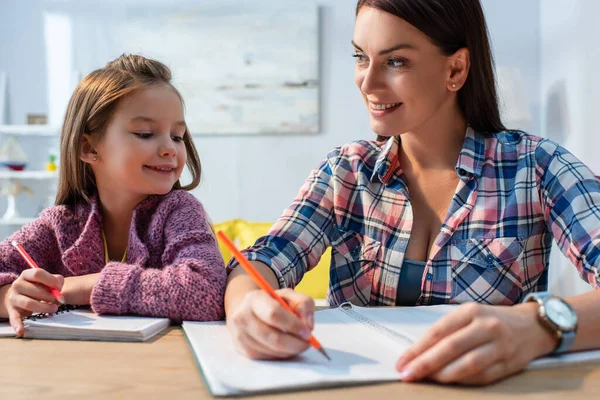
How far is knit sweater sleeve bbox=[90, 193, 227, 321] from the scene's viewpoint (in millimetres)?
959

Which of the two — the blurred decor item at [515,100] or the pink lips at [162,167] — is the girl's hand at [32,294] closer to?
the pink lips at [162,167]

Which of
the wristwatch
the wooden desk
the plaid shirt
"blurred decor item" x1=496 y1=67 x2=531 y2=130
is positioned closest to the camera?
the wooden desk

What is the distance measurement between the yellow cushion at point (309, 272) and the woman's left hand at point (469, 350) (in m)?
1.75

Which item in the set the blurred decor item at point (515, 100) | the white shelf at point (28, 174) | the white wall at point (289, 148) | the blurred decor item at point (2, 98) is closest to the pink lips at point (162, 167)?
the blurred decor item at point (515, 100)

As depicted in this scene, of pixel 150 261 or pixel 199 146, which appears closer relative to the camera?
pixel 150 261

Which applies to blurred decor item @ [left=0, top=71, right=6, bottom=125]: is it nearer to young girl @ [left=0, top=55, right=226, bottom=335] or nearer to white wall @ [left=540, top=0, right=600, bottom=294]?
young girl @ [left=0, top=55, right=226, bottom=335]

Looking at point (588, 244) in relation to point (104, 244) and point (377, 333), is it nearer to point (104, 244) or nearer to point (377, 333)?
point (377, 333)

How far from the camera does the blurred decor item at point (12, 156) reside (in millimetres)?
3694

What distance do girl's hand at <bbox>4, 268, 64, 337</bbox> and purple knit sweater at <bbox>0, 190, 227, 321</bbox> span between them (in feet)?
0.21

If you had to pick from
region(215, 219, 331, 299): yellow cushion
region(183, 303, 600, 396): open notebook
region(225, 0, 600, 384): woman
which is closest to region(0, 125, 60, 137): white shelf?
region(215, 219, 331, 299): yellow cushion

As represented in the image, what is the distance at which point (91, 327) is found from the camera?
2.79 ft

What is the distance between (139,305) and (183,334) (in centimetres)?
12

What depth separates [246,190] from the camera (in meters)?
3.73

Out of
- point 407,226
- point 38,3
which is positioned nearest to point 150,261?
point 407,226
